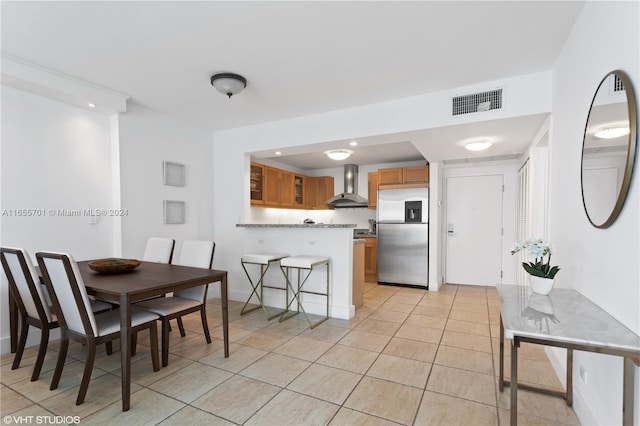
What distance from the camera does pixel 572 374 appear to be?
1999 mm

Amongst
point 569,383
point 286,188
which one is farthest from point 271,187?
point 569,383

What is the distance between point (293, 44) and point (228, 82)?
79cm

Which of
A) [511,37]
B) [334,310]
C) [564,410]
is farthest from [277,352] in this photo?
[511,37]

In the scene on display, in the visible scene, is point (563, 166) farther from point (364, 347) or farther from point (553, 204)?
point (364, 347)

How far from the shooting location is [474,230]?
217 inches

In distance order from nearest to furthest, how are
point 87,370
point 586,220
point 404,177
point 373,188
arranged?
1. point 586,220
2. point 87,370
3. point 404,177
4. point 373,188

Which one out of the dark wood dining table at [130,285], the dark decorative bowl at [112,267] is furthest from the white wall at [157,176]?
the dark decorative bowl at [112,267]

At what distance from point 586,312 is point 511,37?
6.14ft

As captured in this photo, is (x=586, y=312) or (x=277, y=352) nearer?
(x=586, y=312)

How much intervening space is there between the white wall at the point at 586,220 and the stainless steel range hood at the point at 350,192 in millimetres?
3904

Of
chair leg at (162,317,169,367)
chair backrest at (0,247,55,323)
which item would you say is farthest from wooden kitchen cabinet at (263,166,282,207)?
chair backrest at (0,247,55,323)

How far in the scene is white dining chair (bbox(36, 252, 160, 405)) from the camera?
6.15ft

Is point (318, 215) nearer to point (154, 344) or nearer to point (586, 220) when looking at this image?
point (154, 344)

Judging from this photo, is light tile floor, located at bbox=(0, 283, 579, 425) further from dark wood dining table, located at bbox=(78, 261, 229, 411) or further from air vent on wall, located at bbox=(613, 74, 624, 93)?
air vent on wall, located at bbox=(613, 74, 624, 93)
